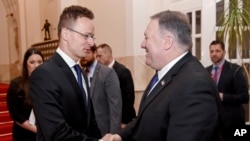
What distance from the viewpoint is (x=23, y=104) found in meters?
2.85

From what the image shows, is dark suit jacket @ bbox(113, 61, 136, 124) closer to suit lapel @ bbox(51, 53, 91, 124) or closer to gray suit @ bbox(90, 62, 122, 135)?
gray suit @ bbox(90, 62, 122, 135)

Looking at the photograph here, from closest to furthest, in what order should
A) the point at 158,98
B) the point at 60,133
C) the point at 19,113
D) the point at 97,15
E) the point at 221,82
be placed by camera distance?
1. the point at 158,98
2. the point at 60,133
3. the point at 19,113
4. the point at 221,82
5. the point at 97,15

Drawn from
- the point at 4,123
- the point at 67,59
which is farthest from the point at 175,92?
the point at 4,123

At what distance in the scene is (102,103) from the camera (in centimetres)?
301

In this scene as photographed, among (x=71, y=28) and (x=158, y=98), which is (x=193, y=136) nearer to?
(x=158, y=98)

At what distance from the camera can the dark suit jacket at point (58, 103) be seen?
1596 millimetres

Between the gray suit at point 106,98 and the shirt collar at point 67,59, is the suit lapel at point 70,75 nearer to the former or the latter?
the shirt collar at point 67,59

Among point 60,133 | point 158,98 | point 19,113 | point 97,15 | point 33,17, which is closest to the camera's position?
point 158,98

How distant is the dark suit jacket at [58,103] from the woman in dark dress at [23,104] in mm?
1180

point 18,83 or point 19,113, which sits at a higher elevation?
point 18,83

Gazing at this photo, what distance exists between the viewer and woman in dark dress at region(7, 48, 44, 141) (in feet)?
9.32

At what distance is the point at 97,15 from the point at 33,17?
418cm

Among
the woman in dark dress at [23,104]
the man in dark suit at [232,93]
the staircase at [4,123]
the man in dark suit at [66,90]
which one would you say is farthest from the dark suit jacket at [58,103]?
the staircase at [4,123]

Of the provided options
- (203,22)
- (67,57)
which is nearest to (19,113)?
(67,57)
